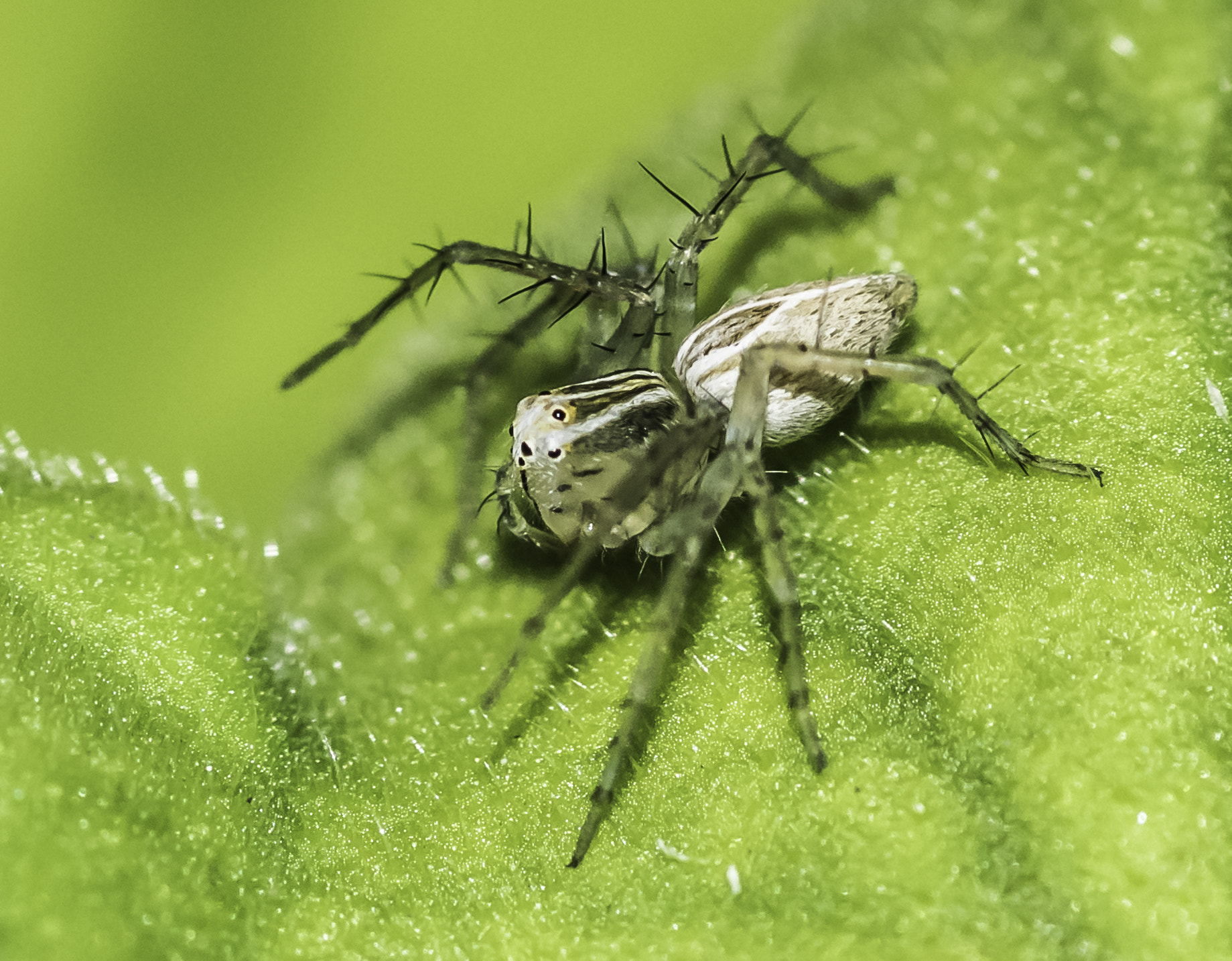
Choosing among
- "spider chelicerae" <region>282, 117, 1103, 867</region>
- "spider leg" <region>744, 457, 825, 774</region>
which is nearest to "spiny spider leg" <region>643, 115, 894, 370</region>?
"spider chelicerae" <region>282, 117, 1103, 867</region>

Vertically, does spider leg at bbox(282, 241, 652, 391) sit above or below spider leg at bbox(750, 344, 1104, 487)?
above

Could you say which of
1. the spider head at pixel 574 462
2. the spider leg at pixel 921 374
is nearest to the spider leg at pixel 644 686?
the spider head at pixel 574 462

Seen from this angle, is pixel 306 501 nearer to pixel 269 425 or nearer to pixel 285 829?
pixel 269 425

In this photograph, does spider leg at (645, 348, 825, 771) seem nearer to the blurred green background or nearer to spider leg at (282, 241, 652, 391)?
spider leg at (282, 241, 652, 391)

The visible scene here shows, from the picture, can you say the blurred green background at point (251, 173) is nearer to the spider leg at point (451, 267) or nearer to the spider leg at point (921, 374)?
the spider leg at point (451, 267)

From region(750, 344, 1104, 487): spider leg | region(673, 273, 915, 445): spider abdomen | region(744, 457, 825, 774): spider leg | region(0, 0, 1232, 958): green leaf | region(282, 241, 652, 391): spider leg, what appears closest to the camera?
region(0, 0, 1232, 958): green leaf

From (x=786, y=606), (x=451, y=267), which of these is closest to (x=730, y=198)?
(x=451, y=267)

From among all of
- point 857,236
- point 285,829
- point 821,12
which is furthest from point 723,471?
point 821,12
